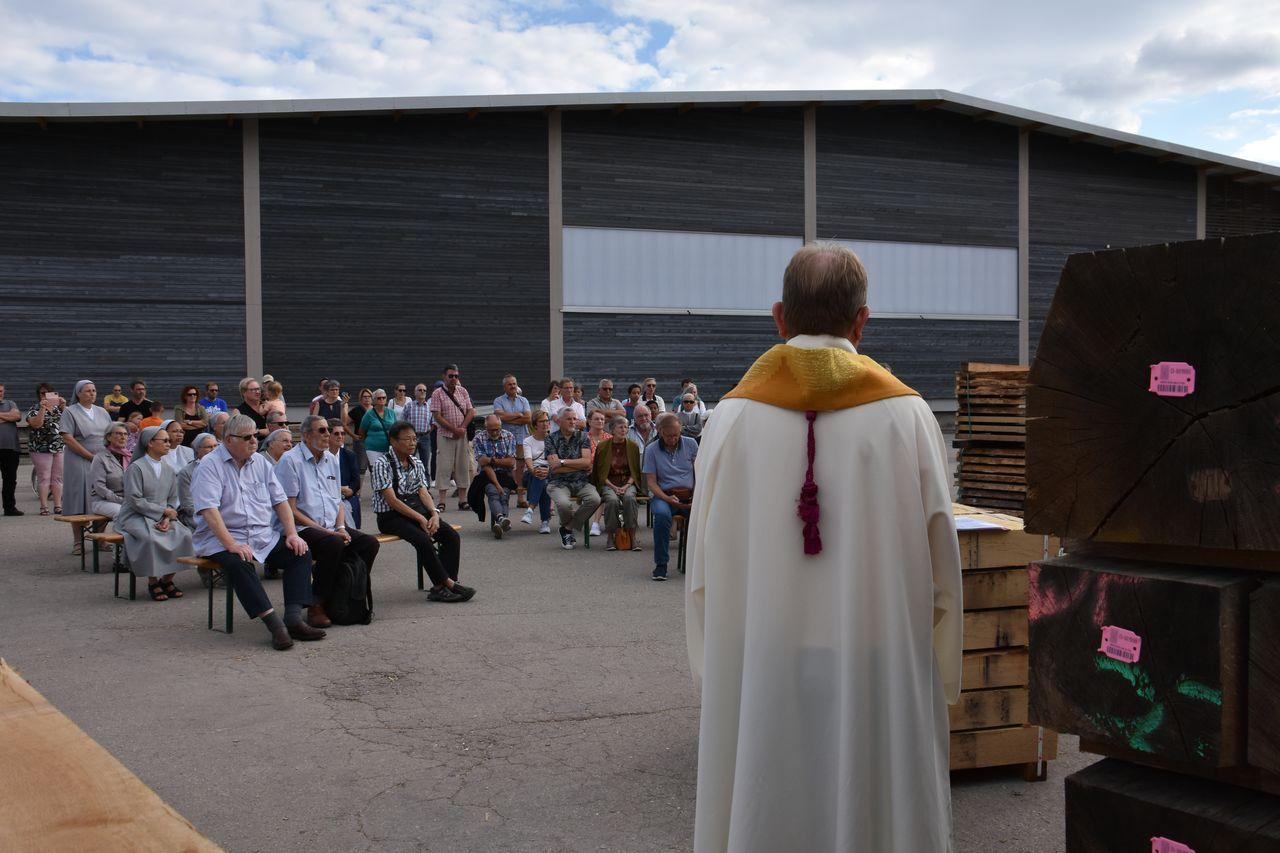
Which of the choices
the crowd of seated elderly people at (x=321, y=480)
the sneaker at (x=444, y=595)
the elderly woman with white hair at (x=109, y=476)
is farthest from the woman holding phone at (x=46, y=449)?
the sneaker at (x=444, y=595)

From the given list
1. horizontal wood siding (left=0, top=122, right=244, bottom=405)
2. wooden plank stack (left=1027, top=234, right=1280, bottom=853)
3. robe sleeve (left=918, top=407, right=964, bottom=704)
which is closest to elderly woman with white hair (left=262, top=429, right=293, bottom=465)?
robe sleeve (left=918, top=407, right=964, bottom=704)

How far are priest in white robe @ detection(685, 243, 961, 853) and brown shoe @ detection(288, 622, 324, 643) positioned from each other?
554 cm

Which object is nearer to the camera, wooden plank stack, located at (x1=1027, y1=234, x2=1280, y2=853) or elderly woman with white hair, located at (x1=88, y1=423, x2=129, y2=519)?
wooden plank stack, located at (x1=1027, y1=234, x2=1280, y2=853)

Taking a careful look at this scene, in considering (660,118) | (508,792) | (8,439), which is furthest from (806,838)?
(660,118)

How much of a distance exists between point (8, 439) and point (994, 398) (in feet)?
42.2

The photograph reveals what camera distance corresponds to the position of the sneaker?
9383 mm

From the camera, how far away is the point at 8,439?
1513 centimetres

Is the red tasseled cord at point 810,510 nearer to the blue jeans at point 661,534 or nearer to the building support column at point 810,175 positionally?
the blue jeans at point 661,534

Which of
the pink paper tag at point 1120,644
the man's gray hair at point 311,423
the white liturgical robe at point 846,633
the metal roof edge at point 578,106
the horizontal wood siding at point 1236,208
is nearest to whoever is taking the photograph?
the pink paper tag at point 1120,644

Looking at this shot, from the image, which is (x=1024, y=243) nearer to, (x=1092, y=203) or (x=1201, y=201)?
(x=1092, y=203)

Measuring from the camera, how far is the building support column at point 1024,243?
27.6m

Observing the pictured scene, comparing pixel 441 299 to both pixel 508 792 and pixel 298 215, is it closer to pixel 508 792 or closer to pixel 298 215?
pixel 298 215

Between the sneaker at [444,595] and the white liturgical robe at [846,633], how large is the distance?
651 cm

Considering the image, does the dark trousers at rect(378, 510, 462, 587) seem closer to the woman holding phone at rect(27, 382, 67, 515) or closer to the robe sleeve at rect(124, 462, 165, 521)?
the robe sleeve at rect(124, 462, 165, 521)
